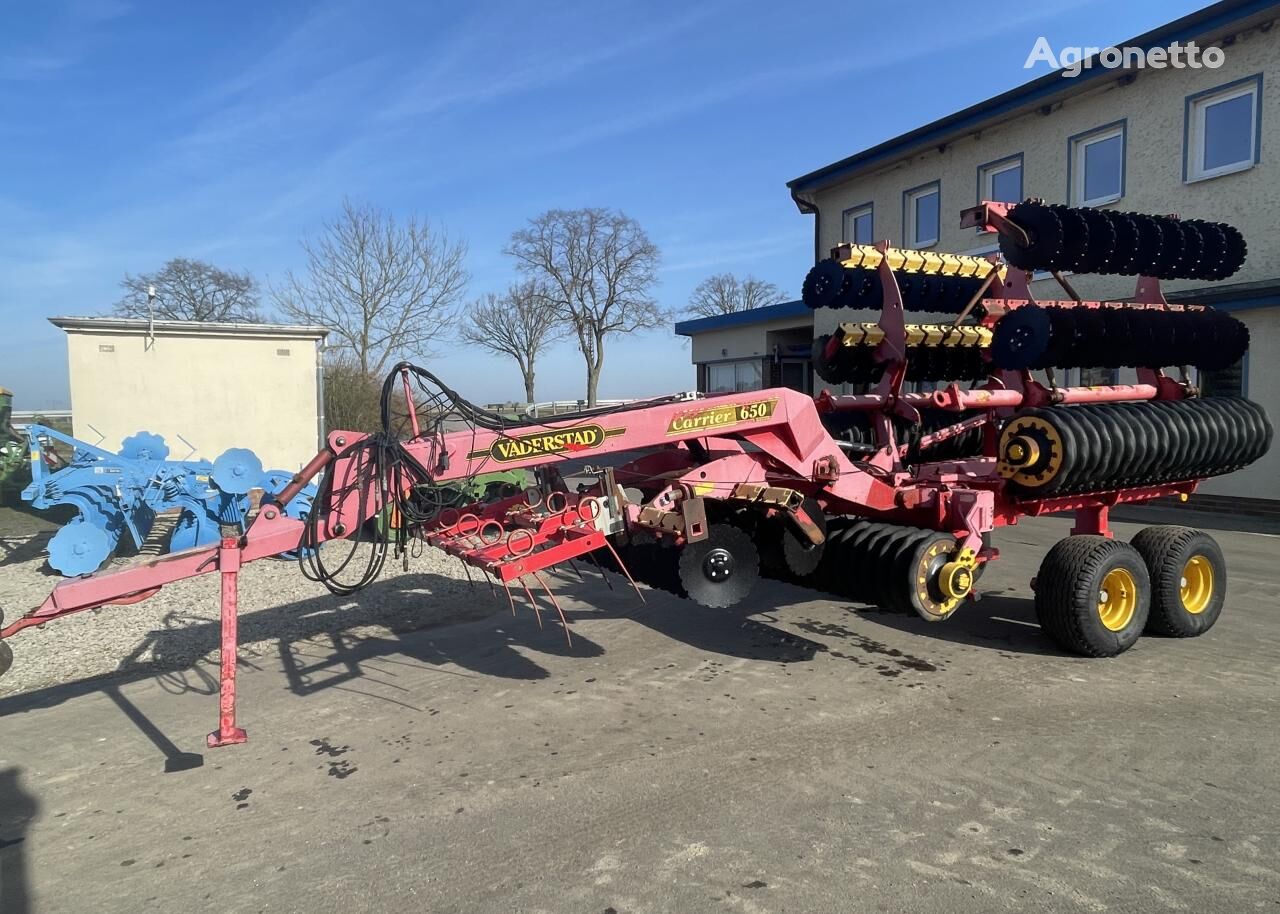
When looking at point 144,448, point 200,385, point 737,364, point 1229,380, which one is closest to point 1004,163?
point 1229,380

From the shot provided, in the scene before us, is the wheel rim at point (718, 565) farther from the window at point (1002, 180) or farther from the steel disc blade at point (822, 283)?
the window at point (1002, 180)

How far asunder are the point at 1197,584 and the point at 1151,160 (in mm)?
9433

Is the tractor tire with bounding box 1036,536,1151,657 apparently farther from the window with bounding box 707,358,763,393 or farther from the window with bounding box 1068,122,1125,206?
the window with bounding box 707,358,763,393

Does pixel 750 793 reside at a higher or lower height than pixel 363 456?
lower

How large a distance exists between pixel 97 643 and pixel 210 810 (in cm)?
353

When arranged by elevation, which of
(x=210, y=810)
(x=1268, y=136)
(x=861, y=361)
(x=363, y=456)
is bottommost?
(x=210, y=810)

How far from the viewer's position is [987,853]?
3250mm

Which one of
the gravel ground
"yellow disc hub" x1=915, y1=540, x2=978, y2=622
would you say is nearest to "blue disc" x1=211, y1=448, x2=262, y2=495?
the gravel ground

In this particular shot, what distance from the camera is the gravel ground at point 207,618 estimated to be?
19.9 feet

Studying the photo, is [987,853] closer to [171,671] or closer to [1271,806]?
[1271,806]

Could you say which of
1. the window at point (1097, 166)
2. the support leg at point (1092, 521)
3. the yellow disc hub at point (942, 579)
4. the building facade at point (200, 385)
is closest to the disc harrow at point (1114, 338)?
the support leg at point (1092, 521)

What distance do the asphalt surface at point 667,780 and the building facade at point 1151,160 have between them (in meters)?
7.11

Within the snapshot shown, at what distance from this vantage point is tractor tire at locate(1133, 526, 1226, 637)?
240 inches

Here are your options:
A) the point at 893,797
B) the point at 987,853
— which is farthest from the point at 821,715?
the point at 987,853
